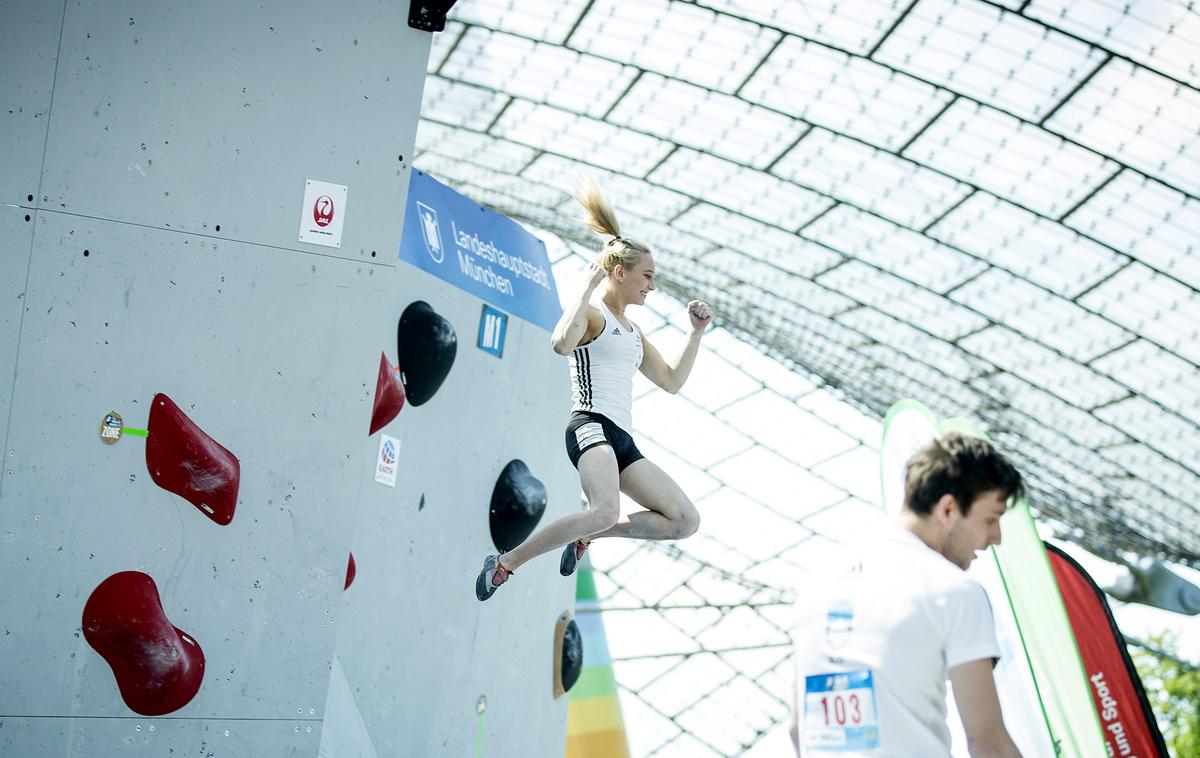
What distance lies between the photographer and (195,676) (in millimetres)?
4492

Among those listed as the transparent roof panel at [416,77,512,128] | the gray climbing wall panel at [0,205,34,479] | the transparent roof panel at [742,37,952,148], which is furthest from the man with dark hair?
the transparent roof panel at [416,77,512,128]

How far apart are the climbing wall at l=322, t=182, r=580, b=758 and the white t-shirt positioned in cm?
311

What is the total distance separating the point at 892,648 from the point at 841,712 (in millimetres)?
234

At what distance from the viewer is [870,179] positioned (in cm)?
2103

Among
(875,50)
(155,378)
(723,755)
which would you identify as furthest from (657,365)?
(723,755)

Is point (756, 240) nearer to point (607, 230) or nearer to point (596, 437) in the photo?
point (607, 230)

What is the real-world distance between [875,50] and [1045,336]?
8055mm

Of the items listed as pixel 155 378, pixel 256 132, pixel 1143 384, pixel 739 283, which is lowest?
pixel 155 378

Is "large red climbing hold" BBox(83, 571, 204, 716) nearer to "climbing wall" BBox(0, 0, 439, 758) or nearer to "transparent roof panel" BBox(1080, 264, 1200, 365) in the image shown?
"climbing wall" BBox(0, 0, 439, 758)

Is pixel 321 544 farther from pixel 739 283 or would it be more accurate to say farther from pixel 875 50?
pixel 739 283

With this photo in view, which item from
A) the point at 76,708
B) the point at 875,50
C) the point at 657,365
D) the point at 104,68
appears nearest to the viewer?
the point at 76,708

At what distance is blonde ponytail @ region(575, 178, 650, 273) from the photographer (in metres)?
6.44

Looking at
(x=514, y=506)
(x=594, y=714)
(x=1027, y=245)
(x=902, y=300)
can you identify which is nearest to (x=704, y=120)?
(x=1027, y=245)

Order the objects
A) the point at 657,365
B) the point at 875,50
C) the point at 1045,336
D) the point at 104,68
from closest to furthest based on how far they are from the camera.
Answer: the point at 104,68, the point at 657,365, the point at 875,50, the point at 1045,336
